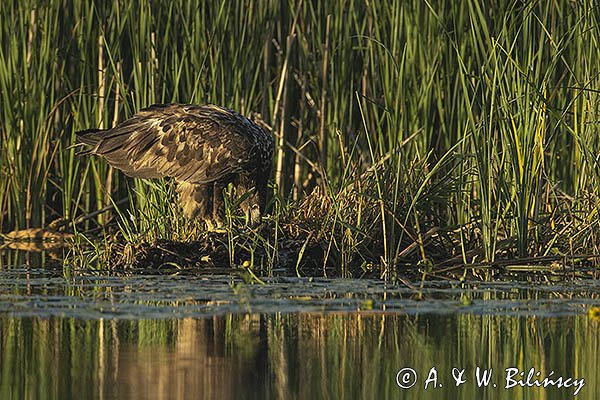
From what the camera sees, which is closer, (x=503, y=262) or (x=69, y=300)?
(x=69, y=300)

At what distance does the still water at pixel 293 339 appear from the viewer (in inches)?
192

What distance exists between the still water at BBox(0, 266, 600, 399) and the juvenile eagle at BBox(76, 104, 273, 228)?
1589 mm

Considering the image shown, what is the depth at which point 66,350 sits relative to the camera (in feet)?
18.1

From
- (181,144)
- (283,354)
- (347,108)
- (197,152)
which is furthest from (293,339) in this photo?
(347,108)

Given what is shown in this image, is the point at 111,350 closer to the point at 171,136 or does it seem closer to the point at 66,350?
the point at 66,350

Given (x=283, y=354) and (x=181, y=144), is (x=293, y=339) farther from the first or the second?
(x=181, y=144)

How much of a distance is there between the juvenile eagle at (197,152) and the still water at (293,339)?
1.59 meters

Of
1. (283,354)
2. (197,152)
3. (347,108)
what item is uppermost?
(347,108)

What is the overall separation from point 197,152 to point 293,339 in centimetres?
375

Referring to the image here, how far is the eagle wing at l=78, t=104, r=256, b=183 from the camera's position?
30.4 feet

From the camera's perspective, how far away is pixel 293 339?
580 cm

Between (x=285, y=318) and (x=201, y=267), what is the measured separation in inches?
74.3

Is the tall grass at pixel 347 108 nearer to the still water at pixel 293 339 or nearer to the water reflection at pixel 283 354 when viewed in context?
the still water at pixel 293 339

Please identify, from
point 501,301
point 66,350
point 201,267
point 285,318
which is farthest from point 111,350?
point 201,267
